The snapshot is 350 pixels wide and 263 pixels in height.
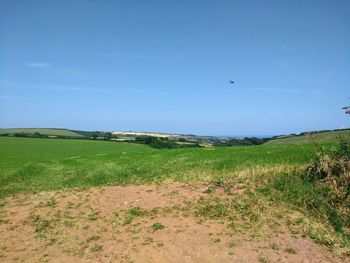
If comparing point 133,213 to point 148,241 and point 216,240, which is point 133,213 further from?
point 216,240

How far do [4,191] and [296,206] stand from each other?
15.4 metres

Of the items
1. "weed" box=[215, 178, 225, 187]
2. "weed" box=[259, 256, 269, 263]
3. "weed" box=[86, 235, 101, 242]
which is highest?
"weed" box=[215, 178, 225, 187]

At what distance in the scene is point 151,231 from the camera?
471 inches

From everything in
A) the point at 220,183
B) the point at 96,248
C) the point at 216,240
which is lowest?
the point at 96,248

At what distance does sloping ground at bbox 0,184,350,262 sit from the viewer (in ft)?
33.1

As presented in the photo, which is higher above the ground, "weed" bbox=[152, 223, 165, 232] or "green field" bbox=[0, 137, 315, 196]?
"green field" bbox=[0, 137, 315, 196]

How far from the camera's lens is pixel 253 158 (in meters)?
23.5

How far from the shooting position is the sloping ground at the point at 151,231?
10094mm

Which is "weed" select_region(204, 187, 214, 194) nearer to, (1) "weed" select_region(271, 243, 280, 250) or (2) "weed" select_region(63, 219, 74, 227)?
(1) "weed" select_region(271, 243, 280, 250)

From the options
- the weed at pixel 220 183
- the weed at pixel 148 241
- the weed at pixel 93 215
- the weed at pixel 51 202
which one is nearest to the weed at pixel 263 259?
the weed at pixel 148 241

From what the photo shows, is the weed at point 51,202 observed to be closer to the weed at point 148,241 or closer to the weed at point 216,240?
the weed at point 148,241

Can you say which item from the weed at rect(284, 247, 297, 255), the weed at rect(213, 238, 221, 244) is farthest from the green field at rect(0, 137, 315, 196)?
the weed at rect(284, 247, 297, 255)

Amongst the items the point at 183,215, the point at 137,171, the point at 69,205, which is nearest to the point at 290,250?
the point at 183,215

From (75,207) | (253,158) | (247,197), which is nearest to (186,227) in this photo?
(247,197)
